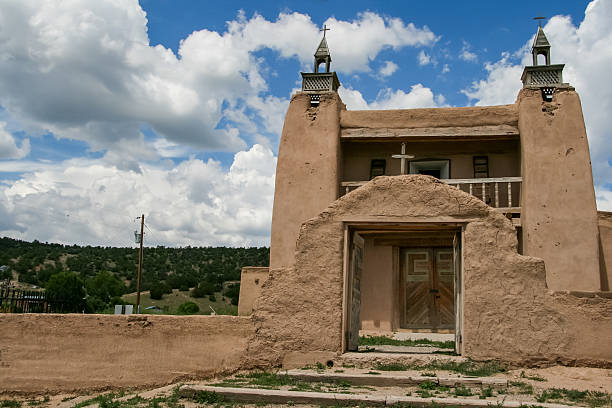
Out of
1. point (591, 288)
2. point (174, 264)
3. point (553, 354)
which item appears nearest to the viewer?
point (553, 354)

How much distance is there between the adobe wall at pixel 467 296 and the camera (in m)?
8.41

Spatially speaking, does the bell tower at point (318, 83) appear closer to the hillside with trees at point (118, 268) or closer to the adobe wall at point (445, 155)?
the adobe wall at point (445, 155)

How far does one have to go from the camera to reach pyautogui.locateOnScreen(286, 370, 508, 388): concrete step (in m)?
7.54

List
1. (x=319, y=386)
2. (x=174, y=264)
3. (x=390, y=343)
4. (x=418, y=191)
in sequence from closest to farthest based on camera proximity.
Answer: (x=319, y=386) → (x=418, y=191) → (x=390, y=343) → (x=174, y=264)

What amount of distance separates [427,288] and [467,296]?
7.83 m

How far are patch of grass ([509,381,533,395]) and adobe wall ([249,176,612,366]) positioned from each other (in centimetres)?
86

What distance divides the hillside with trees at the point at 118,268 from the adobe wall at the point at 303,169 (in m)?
12.7

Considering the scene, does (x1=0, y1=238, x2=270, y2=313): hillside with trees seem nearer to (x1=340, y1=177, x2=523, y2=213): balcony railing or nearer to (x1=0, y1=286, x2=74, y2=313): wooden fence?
(x1=0, y1=286, x2=74, y2=313): wooden fence

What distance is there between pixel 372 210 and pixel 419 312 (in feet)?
26.2

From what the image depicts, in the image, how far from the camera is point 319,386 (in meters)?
7.68

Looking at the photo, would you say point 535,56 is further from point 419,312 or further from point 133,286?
point 133,286

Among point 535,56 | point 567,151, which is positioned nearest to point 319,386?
point 567,151

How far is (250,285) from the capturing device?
674 inches

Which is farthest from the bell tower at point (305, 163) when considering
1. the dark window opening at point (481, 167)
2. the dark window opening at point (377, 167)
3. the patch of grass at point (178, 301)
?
the patch of grass at point (178, 301)
